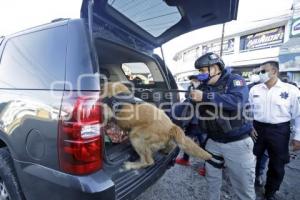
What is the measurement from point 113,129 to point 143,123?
32 centimetres

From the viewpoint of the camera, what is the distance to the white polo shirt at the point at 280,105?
2.65 metres

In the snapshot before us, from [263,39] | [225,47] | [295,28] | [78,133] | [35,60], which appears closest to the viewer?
[78,133]

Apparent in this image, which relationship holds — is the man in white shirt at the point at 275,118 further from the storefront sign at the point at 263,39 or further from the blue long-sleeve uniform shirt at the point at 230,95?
the storefront sign at the point at 263,39

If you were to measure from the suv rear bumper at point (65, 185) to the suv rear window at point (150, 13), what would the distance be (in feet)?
4.94

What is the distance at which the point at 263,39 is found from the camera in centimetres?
2534

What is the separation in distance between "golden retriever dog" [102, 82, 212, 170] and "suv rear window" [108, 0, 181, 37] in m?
0.78

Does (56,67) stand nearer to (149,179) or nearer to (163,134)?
(163,134)

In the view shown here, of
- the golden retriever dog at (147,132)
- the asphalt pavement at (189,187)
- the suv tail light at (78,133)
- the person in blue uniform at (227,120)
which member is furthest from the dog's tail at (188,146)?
the asphalt pavement at (189,187)

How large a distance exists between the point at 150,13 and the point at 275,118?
6.62ft

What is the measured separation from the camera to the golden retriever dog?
2092 millimetres

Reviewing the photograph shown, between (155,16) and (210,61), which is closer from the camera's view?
(210,61)

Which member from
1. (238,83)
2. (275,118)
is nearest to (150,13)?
(238,83)

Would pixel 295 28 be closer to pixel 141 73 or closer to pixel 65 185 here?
pixel 141 73

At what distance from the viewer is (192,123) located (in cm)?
294
